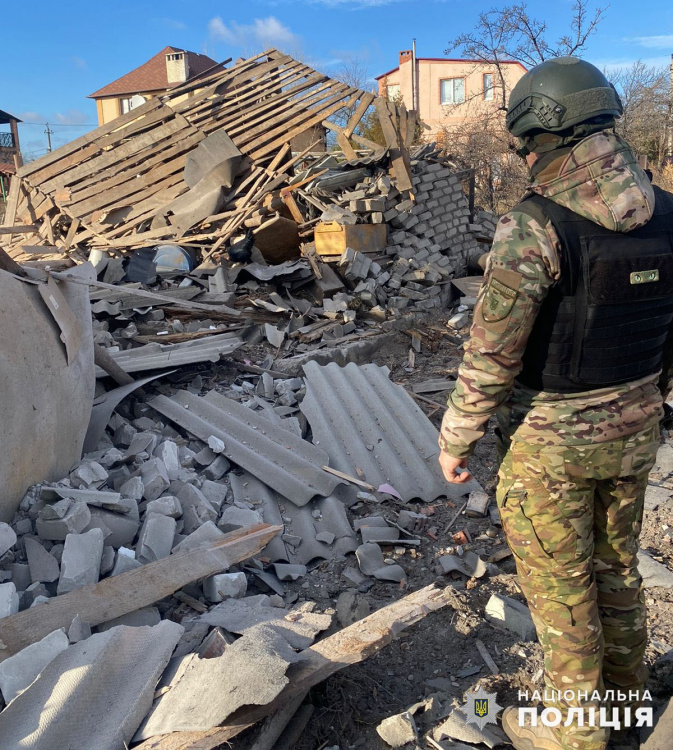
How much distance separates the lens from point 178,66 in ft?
108

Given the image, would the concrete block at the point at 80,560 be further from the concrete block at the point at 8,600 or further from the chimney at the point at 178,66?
the chimney at the point at 178,66

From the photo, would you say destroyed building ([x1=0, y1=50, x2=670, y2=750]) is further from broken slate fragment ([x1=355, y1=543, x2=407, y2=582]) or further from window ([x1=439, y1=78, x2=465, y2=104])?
window ([x1=439, y1=78, x2=465, y2=104])

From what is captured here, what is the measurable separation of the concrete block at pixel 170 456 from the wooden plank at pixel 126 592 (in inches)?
34.9

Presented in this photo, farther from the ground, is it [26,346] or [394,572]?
[26,346]

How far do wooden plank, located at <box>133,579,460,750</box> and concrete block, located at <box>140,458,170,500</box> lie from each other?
1664 mm

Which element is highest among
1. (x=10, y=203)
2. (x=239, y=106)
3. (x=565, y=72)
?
(x=239, y=106)

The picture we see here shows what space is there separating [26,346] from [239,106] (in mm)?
9135

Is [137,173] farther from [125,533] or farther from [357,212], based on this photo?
[125,533]

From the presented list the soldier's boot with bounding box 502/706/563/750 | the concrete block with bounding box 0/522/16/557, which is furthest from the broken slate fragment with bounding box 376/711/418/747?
the concrete block with bounding box 0/522/16/557

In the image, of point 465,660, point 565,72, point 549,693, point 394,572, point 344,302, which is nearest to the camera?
point 565,72

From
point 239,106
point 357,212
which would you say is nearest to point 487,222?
point 357,212

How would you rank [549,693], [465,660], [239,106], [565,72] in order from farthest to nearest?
[239,106] → [465,660] → [549,693] → [565,72]

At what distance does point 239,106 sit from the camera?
442 inches

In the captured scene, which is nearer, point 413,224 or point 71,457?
point 71,457
